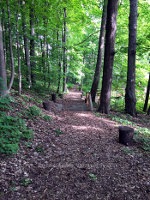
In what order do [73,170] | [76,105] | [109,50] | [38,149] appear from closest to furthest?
[73,170], [38,149], [109,50], [76,105]

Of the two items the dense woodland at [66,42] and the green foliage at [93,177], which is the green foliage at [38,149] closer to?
the green foliage at [93,177]

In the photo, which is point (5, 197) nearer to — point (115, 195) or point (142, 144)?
point (115, 195)

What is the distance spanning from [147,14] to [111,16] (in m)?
6.04

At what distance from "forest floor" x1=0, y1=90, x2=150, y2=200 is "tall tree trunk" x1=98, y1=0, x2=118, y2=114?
3.90 meters

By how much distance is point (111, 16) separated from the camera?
24.5 ft

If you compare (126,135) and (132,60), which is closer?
(126,135)

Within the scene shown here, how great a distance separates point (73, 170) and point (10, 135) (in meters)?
1.82

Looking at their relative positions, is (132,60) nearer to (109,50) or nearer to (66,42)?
(109,50)

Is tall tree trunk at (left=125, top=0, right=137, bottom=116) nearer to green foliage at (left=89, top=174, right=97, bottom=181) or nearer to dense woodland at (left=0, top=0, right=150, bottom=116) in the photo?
dense woodland at (left=0, top=0, right=150, bottom=116)

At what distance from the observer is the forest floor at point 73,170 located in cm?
241

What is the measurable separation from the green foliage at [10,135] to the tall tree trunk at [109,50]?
5.62m

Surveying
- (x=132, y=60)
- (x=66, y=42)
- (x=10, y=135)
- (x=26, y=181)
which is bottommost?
(x=26, y=181)

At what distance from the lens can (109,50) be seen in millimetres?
7832

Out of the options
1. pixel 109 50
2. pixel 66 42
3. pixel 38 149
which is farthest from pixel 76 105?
pixel 38 149
